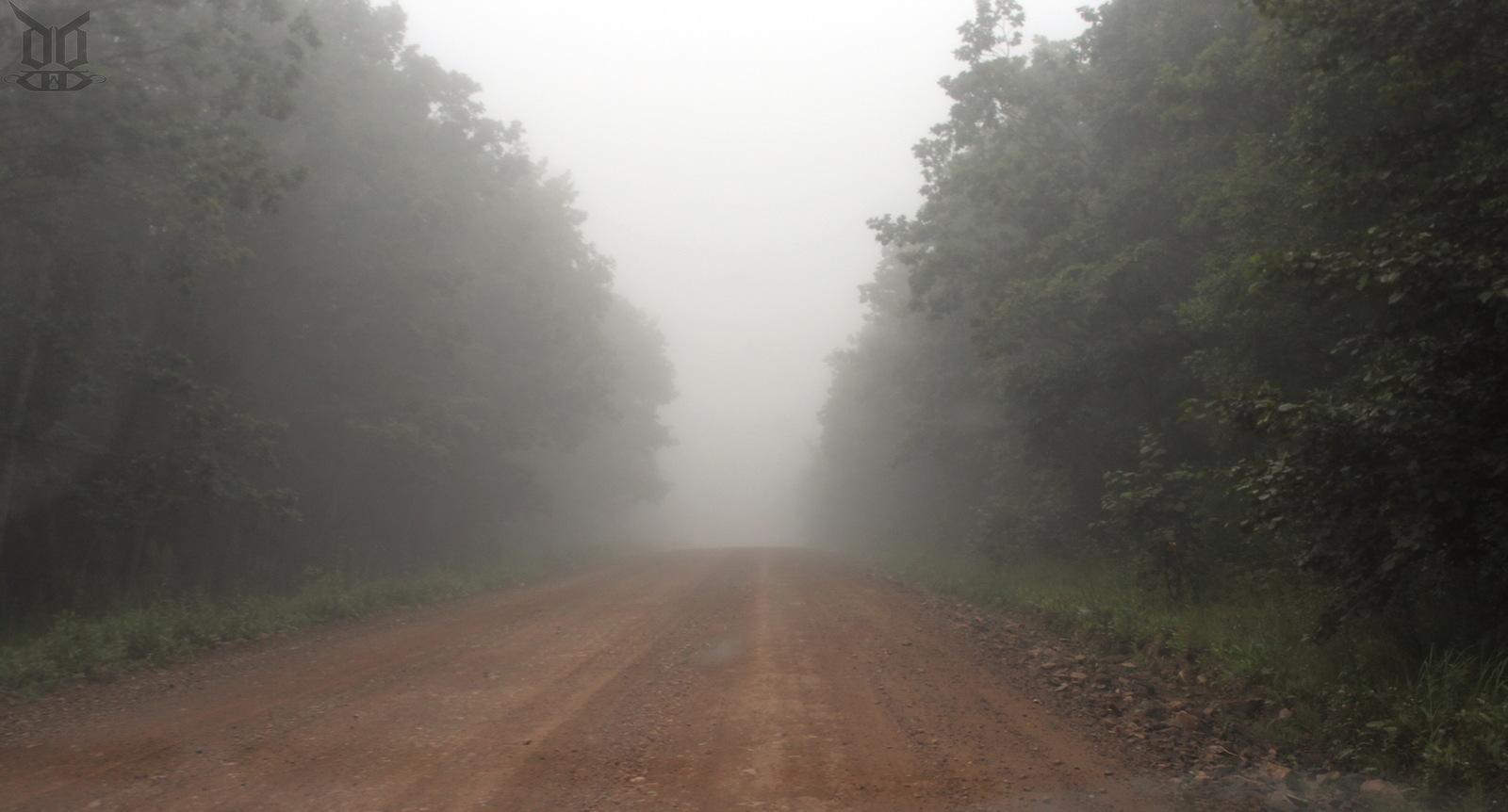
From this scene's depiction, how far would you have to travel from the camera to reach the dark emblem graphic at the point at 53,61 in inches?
456

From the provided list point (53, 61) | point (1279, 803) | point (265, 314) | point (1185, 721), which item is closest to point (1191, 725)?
point (1185, 721)

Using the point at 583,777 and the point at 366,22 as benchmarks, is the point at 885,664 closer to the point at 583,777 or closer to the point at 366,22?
the point at 583,777

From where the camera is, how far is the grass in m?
9.16

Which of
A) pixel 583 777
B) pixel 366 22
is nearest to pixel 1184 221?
pixel 583 777

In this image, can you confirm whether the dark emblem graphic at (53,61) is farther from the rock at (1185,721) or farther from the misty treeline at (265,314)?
the rock at (1185,721)

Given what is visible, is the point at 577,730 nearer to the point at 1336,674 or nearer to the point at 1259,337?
the point at 1336,674

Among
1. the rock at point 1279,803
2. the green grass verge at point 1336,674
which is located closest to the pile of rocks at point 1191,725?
the rock at point 1279,803

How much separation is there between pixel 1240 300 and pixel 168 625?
47.4ft

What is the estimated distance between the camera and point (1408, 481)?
20.5 feet

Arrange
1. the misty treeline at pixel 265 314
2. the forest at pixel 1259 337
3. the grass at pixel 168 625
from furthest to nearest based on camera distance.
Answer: the misty treeline at pixel 265 314
the grass at pixel 168 625
the forest at pixel 1259 337

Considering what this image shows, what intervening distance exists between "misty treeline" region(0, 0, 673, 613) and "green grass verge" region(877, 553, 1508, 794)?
1367cm

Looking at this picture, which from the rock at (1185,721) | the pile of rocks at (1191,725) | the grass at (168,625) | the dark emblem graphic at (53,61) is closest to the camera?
the pile of rocks at (1191,725)

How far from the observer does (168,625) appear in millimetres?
10836

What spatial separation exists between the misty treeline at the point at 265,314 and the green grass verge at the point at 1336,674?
13.7 metres
